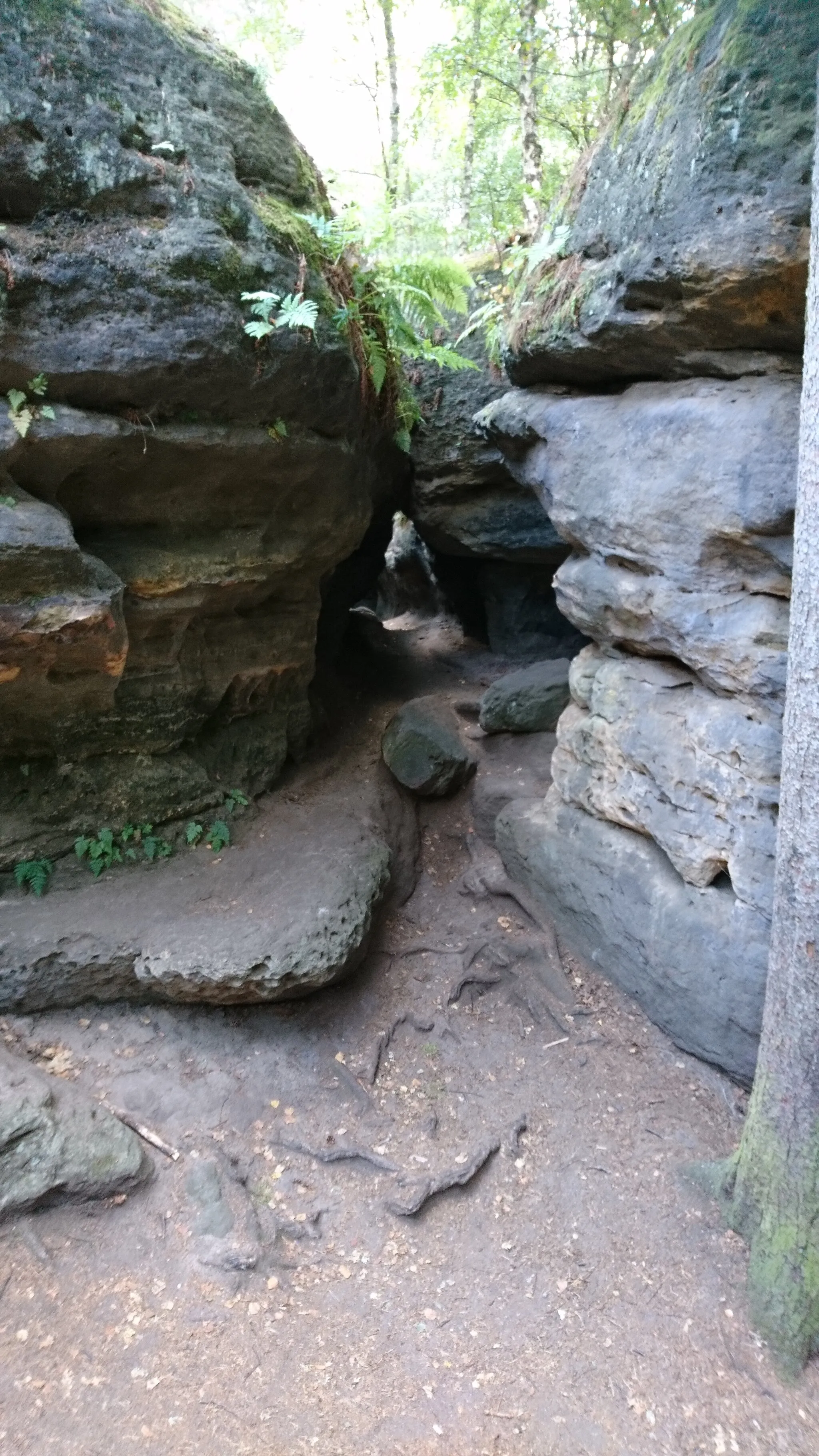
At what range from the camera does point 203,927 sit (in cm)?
540

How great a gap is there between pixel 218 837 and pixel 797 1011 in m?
4.28

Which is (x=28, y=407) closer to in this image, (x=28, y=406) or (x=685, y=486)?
(x=28, y=406)

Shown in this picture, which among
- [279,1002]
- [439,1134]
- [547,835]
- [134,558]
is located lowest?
[439,1134]

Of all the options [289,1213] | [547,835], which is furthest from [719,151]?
[289,1213]

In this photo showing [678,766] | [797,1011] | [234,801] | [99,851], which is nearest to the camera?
[797,1011]

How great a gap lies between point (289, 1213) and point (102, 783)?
124 inches

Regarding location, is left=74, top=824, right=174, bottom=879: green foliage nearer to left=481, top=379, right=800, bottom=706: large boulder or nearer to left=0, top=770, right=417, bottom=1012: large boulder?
left=0, top=770, right=417, bottom=1012: large boulder

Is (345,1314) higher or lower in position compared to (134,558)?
lower

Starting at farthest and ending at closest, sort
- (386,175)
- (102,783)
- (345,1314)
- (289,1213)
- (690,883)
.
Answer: (386,175)
(102,783)
(690,883)
(289,1213)
(345,1314)

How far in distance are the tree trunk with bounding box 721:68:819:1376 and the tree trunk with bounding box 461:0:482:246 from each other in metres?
6.39

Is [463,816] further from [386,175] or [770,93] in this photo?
[386,175]

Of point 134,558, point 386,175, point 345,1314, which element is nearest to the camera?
point 345,1314

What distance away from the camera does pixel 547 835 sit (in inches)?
245

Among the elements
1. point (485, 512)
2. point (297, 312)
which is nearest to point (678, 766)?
point (297, 312)
